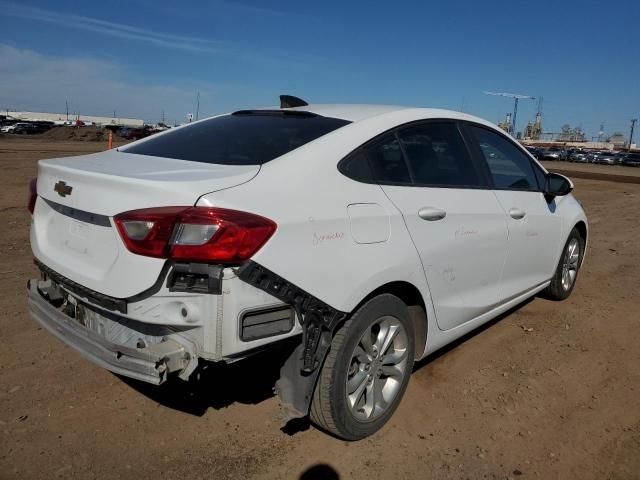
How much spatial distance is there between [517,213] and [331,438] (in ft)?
6.93

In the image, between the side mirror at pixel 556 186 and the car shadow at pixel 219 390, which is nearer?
the car shadow at pixel 219 390

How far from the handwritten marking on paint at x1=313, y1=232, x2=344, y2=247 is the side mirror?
2.65m

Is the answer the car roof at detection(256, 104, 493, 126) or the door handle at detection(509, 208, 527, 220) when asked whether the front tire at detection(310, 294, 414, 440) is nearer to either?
the car roof at detection(256, 104, 493, 126)

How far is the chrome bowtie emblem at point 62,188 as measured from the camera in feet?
8.58

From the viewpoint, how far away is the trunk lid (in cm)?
224

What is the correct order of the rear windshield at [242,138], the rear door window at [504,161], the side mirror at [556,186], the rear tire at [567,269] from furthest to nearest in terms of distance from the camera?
1. the rear tire at [567,269]
2. the side mirror at [556,186]
3. the rear door window at [504,161]
4. the rear windshield at [242,138]

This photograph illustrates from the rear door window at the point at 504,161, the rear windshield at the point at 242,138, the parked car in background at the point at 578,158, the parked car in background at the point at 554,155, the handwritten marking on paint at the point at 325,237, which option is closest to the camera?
the handwritten marking on paint at the point at 325,237

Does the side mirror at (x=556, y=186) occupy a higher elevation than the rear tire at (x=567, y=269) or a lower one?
higher

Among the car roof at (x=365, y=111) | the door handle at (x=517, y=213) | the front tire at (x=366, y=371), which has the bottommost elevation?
the front tire at (x=366, y=371)

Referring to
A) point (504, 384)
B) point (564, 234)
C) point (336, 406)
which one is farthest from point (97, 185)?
point (564, 234)

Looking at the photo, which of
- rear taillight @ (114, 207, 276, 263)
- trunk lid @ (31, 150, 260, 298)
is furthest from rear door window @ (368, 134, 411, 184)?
rear taillight @ (114, 207, 276, 263)

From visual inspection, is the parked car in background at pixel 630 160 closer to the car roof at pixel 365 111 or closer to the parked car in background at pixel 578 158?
the parked car in background at pixel 578 158

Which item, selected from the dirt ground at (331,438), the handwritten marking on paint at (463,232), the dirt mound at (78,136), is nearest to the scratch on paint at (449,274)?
the handwritten marking on paint at (463,232)

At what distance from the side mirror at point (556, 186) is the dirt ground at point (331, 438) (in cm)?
119
